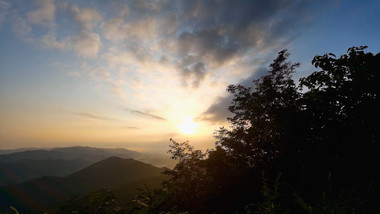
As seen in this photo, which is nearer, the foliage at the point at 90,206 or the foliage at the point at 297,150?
the foliage at the point at 90,206

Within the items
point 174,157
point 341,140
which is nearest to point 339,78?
point 341,140

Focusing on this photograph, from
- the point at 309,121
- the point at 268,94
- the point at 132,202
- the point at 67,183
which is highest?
the point at 268,94

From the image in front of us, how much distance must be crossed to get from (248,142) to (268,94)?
7198mm

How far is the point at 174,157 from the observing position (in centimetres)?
3200

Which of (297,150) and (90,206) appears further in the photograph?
(297,150)

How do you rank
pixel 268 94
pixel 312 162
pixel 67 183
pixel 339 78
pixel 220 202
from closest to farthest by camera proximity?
1. pixel 339 78
2. pixel 312 162
3. pixel 268 94
4. pixel 220 202
5. pixel 67 183

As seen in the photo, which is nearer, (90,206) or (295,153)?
(90,206)


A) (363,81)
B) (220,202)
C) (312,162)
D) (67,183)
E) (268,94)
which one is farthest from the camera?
(67,183)

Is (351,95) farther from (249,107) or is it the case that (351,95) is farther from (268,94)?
(249,107)

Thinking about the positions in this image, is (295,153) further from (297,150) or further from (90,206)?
(90,206)

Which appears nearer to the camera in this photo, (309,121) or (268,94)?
(309,121)

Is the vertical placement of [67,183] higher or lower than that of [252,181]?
lower

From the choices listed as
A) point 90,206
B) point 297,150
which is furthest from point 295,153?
point 90,206

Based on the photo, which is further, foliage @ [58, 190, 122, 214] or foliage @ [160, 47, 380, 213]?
foliage @ [160, 47, 380, 213]
